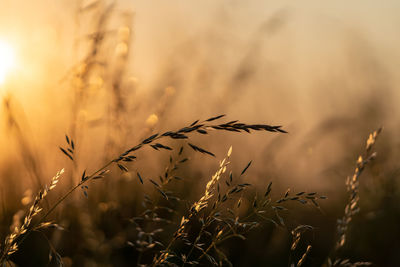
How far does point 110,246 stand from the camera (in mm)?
2123

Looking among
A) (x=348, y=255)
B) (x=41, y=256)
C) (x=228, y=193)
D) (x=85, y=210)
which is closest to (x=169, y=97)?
(x=85, y=210)

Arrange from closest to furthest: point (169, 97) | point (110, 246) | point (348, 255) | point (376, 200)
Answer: point (110, 246)
point (376, 200)
point (348, 255)
point (169, 97)

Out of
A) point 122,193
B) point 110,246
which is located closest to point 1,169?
point 122,193

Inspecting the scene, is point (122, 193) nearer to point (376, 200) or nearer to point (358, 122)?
point (376, 200)

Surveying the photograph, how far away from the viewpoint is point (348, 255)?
262 cm

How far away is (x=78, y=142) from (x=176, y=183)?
98 centimetres

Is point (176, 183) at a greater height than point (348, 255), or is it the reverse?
point (176, 183)

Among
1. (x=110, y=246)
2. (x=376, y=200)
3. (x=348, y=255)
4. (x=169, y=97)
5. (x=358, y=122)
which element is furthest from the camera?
(x=358, y=122)

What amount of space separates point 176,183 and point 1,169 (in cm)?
113

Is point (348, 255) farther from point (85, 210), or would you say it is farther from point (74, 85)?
point (74, 85)

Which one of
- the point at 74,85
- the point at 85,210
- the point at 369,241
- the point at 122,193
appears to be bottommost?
the point at 369,241

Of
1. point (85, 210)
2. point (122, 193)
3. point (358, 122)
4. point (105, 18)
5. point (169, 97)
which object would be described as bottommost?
point (358, 122)

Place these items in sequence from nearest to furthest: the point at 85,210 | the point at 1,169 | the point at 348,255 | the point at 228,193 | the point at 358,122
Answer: the point at 228,193 < the point at 85,210 < the point at 348,255 < the point at 1,169 < the point at 358,122

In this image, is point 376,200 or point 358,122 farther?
point 358,122
